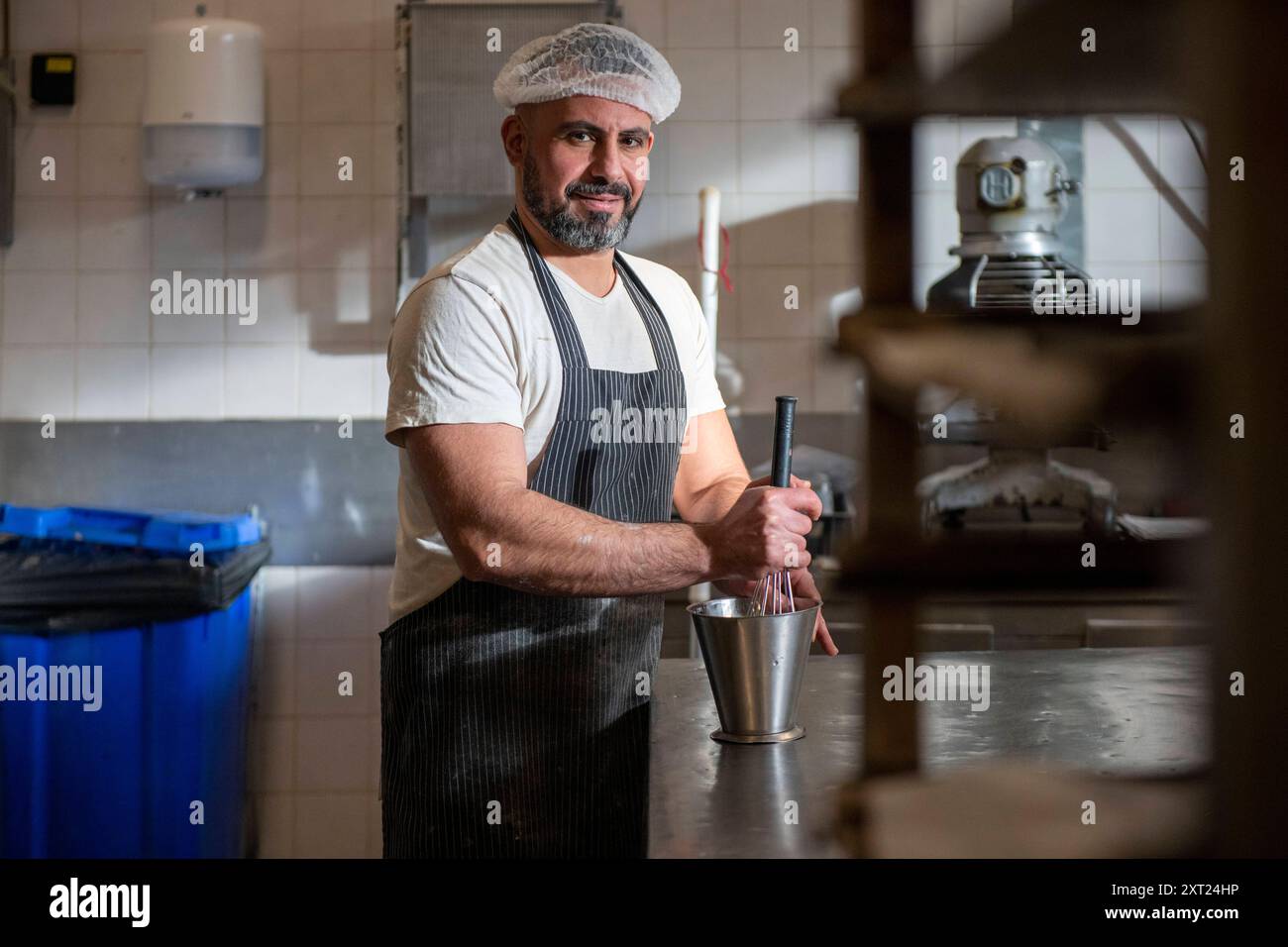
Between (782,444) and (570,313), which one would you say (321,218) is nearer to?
(570,313)

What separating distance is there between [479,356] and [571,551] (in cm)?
22

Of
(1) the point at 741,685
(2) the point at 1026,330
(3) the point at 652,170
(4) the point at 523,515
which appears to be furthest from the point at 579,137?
(3) the point at 652,170

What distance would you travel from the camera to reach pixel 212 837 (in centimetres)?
223

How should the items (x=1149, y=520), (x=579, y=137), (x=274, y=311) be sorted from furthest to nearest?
(x=274, y=311) < (x=1149, y=520) < (x=579, y=137)

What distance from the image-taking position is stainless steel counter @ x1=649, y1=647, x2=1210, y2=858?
86cm

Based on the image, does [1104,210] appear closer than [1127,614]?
No

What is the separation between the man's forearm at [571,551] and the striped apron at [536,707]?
0.09 metres

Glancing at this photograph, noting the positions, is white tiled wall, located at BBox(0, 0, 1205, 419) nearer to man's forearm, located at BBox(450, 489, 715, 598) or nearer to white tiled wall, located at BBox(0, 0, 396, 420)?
white tiled wall, located at BBox(0, 0, 396, 420)

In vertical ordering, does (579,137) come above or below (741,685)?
above

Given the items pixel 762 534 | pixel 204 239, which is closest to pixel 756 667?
pixel 762 534

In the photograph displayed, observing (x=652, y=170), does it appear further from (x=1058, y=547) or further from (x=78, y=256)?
(x=1058, y=547)

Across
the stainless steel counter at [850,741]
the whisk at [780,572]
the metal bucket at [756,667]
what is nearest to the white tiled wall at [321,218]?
the stainless steel counter at [850,741]

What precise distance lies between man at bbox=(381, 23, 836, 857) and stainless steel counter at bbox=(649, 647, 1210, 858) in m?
0.11

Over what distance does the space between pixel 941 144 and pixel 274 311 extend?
4.72 feet
